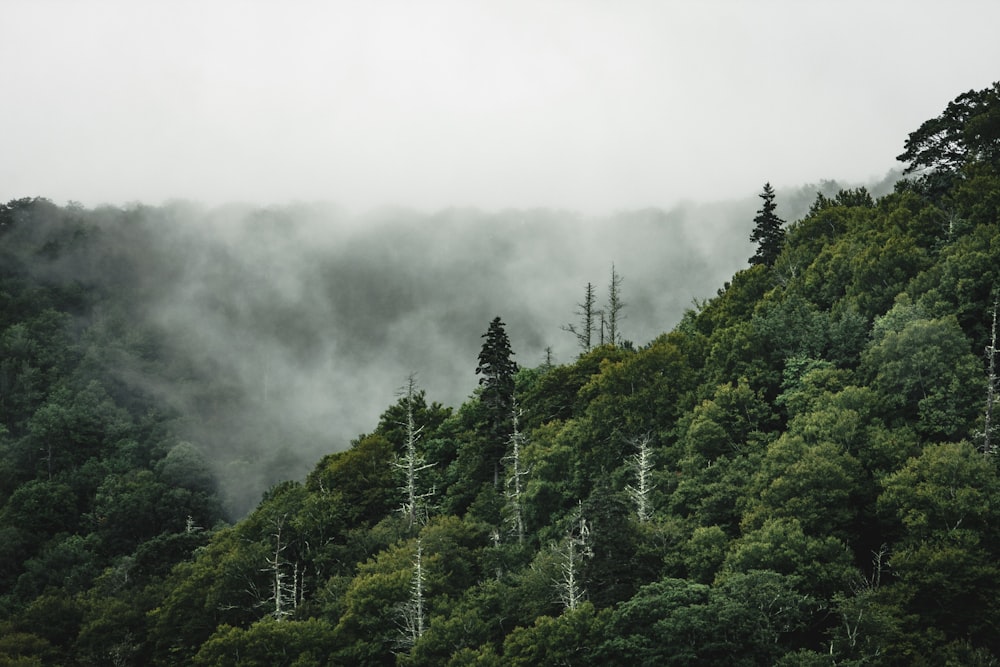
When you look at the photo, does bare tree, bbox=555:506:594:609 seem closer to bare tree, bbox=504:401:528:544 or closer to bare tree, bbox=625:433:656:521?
bare tree, bbox=625:433:656:521

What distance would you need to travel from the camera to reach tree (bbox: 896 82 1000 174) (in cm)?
7225

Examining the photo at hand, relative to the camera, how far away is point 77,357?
195750mm

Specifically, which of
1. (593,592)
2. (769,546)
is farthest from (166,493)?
(769,546)

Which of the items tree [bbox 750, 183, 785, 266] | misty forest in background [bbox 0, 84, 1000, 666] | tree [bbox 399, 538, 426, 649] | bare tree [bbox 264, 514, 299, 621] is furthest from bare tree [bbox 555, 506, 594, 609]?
tree [bbox 750, 183, 785, 266]

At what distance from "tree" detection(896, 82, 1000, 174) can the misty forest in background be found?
24 cm

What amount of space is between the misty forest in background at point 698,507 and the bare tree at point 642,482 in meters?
0.32

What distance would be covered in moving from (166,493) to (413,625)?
9907 centimetres

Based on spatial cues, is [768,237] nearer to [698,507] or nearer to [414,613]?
[698,507]

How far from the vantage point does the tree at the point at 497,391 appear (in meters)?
70.8

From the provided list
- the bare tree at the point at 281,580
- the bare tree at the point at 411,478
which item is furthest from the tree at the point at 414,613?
the bare tree at the point at 281,580

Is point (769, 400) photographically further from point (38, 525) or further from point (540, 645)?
point (38, 525)

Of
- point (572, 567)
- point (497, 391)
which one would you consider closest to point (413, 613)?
point (572, 567)

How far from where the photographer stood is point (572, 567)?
4809 centimetres

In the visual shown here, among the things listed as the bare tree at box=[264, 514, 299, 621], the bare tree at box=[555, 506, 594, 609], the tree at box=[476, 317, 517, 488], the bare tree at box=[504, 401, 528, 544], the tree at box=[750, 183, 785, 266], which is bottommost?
the bare tree at box=[264, 514, 299, 621]
